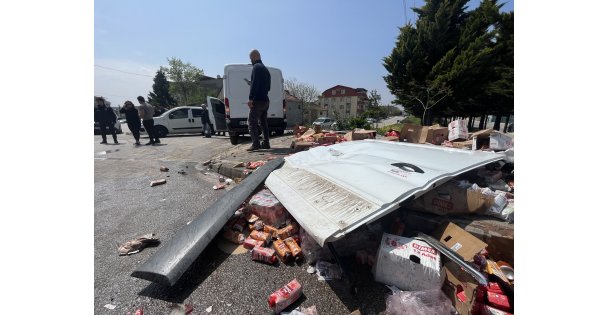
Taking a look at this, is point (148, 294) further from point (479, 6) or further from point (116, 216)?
point (479, 6)

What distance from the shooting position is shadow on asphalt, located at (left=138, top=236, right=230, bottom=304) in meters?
1.37

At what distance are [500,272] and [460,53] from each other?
15080mm

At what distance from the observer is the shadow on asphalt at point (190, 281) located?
1372mm

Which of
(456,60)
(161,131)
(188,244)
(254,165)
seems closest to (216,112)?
(254,165)

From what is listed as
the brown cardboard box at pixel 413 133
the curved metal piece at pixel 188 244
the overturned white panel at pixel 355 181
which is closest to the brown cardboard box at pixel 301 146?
the overturned white panel at pixel 355 181

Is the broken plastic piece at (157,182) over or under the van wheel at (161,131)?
under

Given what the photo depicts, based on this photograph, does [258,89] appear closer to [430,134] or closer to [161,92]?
[430,134]

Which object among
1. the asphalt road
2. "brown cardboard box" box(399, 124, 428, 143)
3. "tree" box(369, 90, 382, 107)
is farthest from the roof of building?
the asphalt road

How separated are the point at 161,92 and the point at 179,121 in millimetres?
35943

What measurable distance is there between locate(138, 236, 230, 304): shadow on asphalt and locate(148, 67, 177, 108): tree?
44917 mm

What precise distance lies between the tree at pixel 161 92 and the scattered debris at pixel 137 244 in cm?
4441

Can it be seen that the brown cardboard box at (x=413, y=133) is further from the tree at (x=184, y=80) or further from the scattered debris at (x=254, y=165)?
the tree at (x=184, y=80)

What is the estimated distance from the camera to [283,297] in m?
1.25

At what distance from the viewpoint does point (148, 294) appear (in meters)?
1.39
